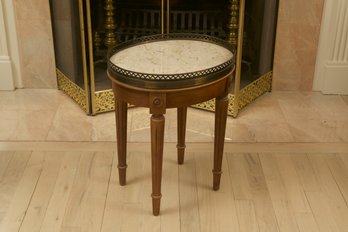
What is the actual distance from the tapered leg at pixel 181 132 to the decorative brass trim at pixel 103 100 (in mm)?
656

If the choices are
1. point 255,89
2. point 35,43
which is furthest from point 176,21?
point 35,43

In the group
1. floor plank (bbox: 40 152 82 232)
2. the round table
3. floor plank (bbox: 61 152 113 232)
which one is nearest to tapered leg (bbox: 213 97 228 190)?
the round table

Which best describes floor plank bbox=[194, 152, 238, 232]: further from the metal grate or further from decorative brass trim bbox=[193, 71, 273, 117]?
the metal grate

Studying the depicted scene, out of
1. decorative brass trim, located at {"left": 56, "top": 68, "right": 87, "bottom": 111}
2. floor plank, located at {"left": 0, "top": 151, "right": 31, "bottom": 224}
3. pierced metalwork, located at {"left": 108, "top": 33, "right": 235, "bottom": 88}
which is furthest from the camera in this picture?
decorative brass trim, located at {"left": 56, "top": 68, "right": 87, "bottom": 111}

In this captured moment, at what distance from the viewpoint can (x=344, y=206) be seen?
90.8 inches

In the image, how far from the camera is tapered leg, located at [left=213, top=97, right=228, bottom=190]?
218 cm

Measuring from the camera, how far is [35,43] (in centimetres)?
320

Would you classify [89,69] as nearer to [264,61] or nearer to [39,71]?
[39,71]

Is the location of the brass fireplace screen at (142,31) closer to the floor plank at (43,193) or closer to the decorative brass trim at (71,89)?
the decorative brass trim at (71,89)

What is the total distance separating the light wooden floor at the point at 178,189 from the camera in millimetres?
2201

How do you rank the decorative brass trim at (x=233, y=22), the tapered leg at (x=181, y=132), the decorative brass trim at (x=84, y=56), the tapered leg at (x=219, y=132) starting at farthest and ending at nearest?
the decorative brass trim at (x=233, y=22), the decorative brass trim at (x=84, y=56), the tapered leg at (x=181, y=132), the tapered leg at (x=219, y=132)

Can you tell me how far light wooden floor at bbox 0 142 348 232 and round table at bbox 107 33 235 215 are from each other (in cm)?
11

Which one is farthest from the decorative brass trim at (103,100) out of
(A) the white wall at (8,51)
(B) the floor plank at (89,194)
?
(A) the white wall at (8,51)

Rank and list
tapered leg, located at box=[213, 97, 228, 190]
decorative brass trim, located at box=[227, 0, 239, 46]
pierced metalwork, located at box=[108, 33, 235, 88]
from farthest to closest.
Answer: decorative brass trim, located at box=[227, 0, 239, 46]
tapered leg, located at box=[213, 97, 228, 190]
pierced metalwork, located at box=[108, 33, 235, 88]
